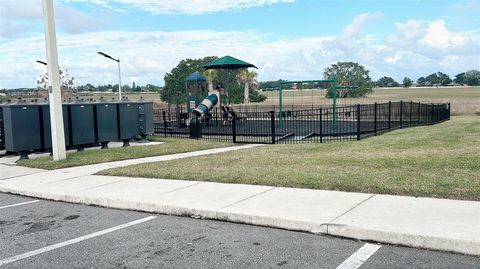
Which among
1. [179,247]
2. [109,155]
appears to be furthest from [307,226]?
[109,155]

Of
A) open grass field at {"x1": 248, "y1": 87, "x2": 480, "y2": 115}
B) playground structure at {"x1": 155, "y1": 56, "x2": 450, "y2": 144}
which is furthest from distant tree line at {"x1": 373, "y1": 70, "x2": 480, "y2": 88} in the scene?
playground structure at {"x1": 155, "y1": 56, "x2": 450, "y2": 144}

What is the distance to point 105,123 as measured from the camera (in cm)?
1534

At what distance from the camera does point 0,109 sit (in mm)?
14391

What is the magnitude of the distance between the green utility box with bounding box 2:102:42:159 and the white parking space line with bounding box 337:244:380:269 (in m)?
Result: 11.0

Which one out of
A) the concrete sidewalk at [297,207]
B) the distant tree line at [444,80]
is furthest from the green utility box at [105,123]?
the distant tree line at [444,80]

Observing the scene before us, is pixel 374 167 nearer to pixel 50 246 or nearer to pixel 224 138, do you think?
pixel 50 246

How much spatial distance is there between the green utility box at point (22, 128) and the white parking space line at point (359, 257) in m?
11.0

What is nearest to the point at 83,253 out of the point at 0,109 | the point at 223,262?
the point at 223,262

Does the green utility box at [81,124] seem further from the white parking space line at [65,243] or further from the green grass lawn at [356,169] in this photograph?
the white parking space line at [65,243]

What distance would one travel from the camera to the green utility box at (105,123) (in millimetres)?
15102

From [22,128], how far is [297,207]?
9644 millimetres

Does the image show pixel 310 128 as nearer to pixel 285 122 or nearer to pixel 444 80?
pixel 285 122

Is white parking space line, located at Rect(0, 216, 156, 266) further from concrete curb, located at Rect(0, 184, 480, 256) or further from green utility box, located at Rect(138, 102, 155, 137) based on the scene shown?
green utility box, located at Rect(138, 102, 155, 137)

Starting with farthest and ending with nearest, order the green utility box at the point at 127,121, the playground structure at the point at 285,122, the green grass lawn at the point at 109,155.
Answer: the playground structure at the point at 285,122
the green utility box at the point at 127,121
the green grass lawn at the point at 109,155
